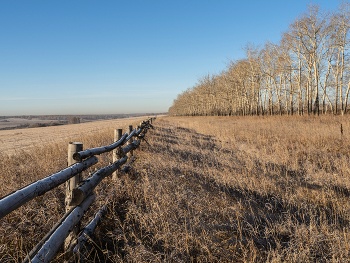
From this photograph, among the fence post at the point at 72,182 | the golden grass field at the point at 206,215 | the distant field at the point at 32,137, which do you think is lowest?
the golden grass field at the point at 206,215

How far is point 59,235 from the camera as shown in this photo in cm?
168

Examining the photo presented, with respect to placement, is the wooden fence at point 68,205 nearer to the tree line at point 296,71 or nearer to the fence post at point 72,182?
the fence post at point 72,182

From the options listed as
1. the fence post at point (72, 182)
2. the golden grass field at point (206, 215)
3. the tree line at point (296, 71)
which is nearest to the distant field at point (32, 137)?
→ the golden grass field at point (206, 215)

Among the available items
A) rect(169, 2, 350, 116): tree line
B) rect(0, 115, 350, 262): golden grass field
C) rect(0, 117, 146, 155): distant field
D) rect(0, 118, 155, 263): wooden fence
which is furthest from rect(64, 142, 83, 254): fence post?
rect(169, 2, 350, 116): tree line

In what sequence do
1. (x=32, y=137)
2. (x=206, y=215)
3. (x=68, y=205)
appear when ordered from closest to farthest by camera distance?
(x=68, y=205) → (x=206, y=215) → (x=32, y=137)

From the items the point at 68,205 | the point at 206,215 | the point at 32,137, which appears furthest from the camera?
the point at 32,137

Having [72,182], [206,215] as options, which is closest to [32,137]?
[72,182]

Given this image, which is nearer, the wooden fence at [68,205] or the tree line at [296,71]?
the wooden fence at [68,205]

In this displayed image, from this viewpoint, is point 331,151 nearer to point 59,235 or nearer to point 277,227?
point 277,227

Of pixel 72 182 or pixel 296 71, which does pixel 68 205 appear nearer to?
pixel 72 182

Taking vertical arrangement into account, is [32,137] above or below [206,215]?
above

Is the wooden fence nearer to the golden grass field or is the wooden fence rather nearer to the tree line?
the golden grass field

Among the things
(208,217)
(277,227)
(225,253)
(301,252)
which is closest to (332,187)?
(277,227)

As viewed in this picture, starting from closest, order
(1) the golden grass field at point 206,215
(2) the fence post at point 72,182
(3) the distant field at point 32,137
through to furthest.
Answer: (1) the golden grass field at point 206,215
(2) the fence post at point 72,182
(3) the distant field at point 32,137
